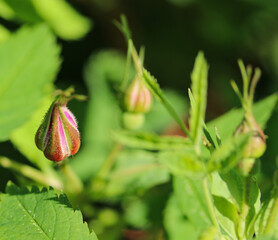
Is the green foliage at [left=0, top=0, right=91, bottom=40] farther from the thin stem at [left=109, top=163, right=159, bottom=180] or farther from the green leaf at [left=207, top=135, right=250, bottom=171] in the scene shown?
the green leaf at [left=207, top=135, right=250, bottom=171]

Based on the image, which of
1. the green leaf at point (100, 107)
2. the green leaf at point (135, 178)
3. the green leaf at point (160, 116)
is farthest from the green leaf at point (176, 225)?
the green leaf at point (160, 116)

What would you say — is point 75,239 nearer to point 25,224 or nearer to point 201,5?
point 25,224

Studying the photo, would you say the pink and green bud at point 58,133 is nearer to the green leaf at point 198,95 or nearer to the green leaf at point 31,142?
the green leaf at point 198,95

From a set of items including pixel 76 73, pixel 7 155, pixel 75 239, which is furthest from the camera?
pixel 76 73

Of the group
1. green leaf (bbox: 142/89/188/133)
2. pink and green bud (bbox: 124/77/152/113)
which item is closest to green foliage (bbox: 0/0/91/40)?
green leaf (bbox: 142/89/188/133)

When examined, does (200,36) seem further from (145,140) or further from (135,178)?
(145,140)

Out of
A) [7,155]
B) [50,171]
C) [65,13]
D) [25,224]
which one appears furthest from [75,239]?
[65,13]
